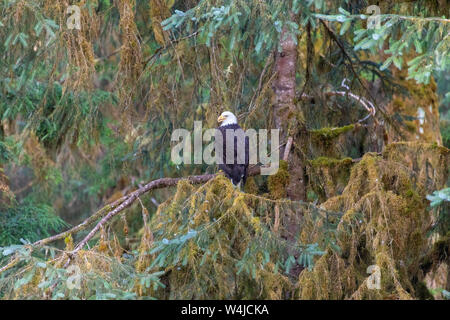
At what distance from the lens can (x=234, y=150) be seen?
6.77 metres

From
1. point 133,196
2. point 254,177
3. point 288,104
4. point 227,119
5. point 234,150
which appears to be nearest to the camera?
point 133,196

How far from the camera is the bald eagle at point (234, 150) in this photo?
6.57 metres

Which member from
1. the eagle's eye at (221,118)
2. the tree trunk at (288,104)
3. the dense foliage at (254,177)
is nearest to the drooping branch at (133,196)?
the dense foliage at (254,177)

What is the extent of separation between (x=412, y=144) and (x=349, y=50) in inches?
84.2

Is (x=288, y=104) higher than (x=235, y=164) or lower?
higher

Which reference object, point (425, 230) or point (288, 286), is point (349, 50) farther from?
point (288, 286)

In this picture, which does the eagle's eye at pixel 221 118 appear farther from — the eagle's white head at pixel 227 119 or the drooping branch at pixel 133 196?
the drooping branch at pixel 133 196

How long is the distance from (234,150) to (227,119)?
1.36 feet

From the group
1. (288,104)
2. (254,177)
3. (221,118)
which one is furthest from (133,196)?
(288,104)

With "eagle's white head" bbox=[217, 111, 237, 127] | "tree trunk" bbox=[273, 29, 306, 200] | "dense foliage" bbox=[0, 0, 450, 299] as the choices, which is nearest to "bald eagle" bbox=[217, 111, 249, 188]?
"eagle's white head" bbox=[217, 111, 237, 127]

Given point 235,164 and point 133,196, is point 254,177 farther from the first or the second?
point 133,196

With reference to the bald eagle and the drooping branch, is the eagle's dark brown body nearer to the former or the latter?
the bald eagle

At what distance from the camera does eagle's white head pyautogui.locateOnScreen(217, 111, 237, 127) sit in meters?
6.37
